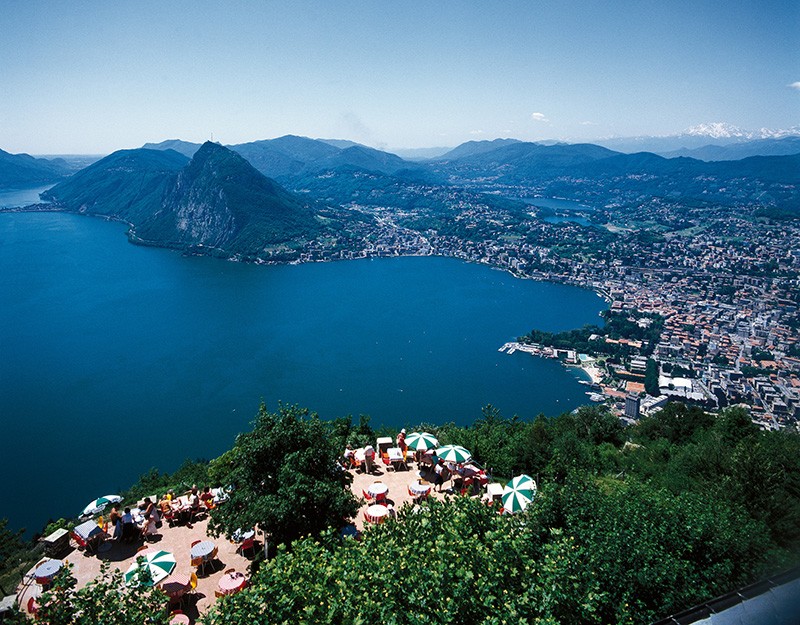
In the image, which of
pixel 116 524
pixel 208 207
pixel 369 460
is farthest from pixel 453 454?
pixel 208 207

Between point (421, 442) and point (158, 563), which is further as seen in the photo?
point (421, 442)

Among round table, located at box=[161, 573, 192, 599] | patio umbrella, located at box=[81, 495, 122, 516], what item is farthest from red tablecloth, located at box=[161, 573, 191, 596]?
patio umbrella, located at box=[81, 495, 122, 516]

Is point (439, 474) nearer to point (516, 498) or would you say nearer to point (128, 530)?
point (516, 498)

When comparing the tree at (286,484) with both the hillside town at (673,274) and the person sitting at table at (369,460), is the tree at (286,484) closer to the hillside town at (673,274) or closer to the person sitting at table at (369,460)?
the person sitting at table at (369,460)

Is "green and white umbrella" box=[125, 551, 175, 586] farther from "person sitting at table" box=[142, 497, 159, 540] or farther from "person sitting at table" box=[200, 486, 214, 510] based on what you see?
"person sitting at table" box=[200, 486, 214, 510]

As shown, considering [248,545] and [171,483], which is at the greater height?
[248,545]

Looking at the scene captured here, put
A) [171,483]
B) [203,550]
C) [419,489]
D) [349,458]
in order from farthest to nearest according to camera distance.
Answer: [171,483]
[349,458]
[419,489]
[203,550]
